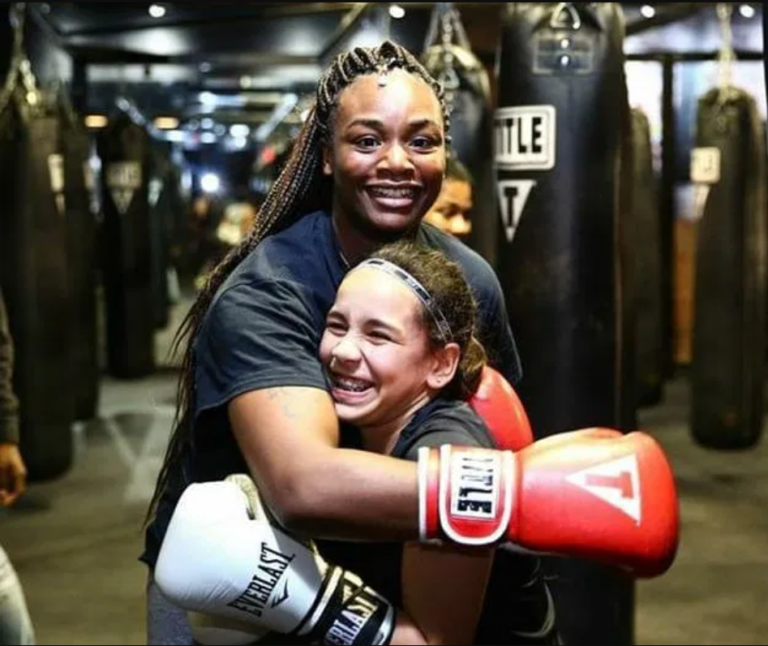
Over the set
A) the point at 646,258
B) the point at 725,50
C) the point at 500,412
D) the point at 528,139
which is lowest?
the point at 646,258

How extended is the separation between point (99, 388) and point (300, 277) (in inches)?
141

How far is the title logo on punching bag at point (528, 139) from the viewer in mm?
1772

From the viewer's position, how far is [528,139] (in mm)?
1778

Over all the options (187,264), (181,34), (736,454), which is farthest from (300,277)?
(736,454)

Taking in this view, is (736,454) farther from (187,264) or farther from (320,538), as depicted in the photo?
(320,538)

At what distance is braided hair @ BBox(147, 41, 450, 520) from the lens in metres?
0.88

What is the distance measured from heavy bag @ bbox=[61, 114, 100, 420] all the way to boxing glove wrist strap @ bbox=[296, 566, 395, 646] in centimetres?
302

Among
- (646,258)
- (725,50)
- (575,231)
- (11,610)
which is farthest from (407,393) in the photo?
(646,258)

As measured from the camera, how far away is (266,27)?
3449mm

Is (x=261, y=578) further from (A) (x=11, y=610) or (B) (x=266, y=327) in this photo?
(A) (x=11, y=610)

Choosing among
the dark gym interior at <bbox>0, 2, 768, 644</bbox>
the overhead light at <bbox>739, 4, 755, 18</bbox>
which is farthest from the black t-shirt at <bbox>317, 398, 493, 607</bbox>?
the overhead light at <bbox>739, 4, 755, 18</bbox>

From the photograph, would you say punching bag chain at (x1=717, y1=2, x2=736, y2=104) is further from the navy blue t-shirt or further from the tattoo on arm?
the tattoo on arm

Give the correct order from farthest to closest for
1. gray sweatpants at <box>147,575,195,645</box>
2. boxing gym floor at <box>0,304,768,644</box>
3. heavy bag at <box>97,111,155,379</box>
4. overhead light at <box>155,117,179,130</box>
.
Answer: heavy bag at <box>97,111,155,379</box>
overhead light at <box>155,117,179,130</box>
boxing gym floor at <box>0,304,768,644</box>
gray sweatpants at <box>147,575,195,645</box>

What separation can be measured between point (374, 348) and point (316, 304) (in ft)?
0.24
